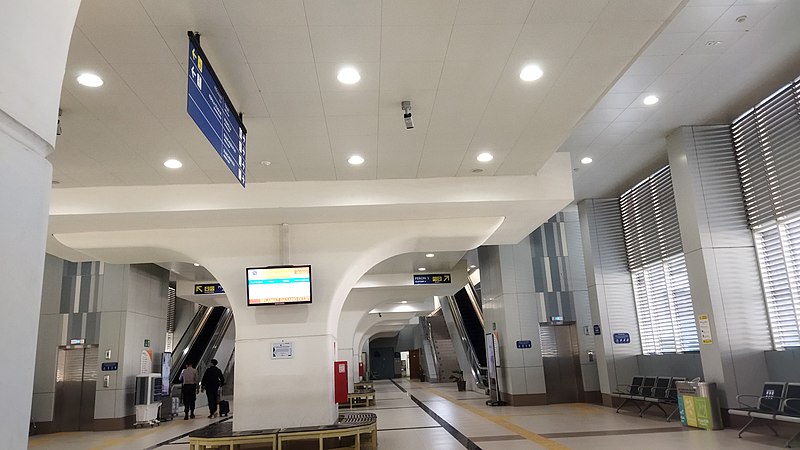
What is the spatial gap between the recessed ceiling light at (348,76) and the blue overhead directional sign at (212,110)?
1.12 metres

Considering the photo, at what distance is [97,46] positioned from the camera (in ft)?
15.7

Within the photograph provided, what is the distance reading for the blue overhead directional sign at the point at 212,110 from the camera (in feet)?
14.5

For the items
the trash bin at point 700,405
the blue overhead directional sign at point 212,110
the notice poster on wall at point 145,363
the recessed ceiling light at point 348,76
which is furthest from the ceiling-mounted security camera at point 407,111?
the notice poster on wall at point 145,363

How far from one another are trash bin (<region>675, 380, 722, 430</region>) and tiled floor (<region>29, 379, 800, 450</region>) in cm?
20

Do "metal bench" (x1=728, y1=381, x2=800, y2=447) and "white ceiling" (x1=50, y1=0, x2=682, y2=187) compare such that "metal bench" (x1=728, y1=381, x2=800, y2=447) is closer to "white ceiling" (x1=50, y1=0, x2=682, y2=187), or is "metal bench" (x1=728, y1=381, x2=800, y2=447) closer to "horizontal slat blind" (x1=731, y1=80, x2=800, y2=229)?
"horizontal slat blind" (x1=731, y1=80, x2=800, y2=229)

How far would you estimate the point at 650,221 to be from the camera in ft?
37.0

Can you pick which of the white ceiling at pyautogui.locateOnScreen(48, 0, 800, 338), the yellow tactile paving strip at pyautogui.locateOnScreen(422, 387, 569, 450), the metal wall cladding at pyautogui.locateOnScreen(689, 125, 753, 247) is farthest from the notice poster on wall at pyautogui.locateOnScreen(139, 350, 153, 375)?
the metal wall cladding at pyautogui.locateOnScreen(689, 125, 753, 247)

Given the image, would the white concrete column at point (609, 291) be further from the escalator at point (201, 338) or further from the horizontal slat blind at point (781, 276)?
the escalator at point (201, 338)

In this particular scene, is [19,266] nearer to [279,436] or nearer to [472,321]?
[279,436]

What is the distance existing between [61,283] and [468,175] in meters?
9.99

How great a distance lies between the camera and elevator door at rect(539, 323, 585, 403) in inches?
529

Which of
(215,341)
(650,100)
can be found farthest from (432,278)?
(650,100)

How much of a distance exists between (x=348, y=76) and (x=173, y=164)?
10.7 ft

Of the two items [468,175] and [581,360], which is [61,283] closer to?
[468,175]
